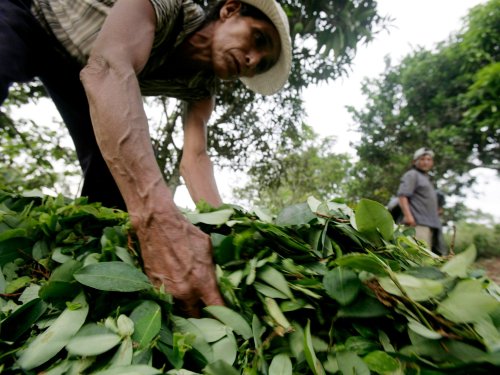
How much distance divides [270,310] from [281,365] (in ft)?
0.25

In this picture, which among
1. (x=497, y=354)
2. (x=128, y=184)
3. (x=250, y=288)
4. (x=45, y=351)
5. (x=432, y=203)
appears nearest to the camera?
(x=497, y=354)

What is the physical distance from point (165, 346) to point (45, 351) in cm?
16

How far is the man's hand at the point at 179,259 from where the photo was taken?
0.59m

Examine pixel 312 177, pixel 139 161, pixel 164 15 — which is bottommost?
pixel 312 177

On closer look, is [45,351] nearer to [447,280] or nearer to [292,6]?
[447,280]

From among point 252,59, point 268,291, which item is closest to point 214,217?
point 268,291

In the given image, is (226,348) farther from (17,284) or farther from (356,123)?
(356,123)

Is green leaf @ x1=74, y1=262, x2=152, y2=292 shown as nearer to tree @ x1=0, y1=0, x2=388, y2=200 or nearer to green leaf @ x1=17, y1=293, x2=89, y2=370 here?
green leaf @ x1=17, y1=293, x2=89, y2=370

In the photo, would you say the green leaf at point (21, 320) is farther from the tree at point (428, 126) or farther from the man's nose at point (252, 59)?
the tree at point (428, 126)

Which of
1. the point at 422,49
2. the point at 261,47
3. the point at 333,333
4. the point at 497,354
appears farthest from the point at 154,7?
the point at 422,49

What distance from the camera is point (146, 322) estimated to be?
0.48 m

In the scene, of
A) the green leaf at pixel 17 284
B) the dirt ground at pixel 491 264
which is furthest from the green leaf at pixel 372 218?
the dirt ground at pixel 491 264

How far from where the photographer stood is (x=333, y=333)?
497mm

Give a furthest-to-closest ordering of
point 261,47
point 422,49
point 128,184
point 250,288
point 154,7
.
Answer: point 422,49, point 261,47, point 154,7, point 128,184, point 250,288
